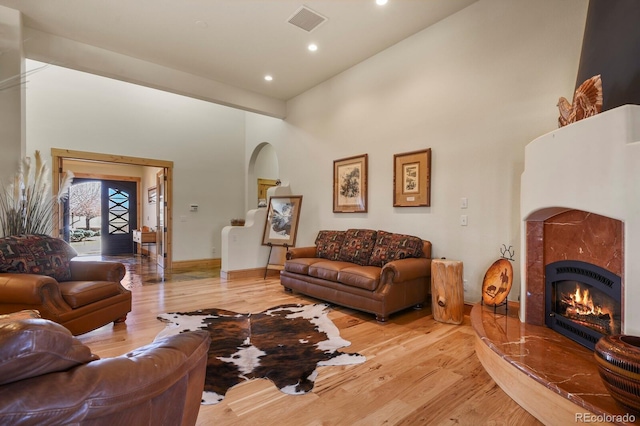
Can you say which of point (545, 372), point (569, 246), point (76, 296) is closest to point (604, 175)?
point (569, 246)

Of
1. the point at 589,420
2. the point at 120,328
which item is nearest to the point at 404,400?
the point at 589,420

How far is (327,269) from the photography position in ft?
12.5

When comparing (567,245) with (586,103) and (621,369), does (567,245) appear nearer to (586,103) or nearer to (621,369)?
(586,103)

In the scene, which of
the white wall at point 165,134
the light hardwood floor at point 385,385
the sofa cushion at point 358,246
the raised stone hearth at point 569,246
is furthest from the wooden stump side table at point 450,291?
the white wall at point 165,134

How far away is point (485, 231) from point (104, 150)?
6668mm

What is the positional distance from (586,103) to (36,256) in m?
4.71

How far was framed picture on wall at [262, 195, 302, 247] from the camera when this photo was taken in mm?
5430

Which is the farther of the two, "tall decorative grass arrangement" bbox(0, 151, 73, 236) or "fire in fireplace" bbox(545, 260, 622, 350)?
"tall decorative grass arrangement" bbox(0, 151, 73, 236)

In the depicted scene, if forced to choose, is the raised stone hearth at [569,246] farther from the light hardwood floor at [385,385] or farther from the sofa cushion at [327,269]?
the sofa cushion at [327,269]

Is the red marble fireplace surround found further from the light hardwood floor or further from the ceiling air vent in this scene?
the ceiling air vent

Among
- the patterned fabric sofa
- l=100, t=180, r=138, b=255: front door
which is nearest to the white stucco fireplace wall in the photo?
the patterned fabric sofa

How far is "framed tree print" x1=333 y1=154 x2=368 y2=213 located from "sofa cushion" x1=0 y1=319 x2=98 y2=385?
4.15 meters

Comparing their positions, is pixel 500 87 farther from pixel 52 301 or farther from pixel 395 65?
pixel 52 301

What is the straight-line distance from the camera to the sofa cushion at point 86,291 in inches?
104
